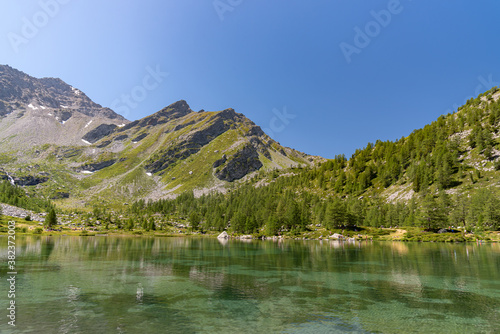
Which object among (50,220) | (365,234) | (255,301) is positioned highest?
(50,220)

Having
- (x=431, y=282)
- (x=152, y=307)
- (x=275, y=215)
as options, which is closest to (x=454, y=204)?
(x=275, y=215)

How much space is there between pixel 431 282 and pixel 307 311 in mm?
21545

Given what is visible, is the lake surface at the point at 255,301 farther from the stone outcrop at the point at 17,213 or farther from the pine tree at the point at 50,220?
the stone outcrop at the point at 17,213

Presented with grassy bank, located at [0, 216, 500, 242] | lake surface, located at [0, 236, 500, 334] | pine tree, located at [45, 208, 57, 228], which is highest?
pine tree, located at [45, 208, 57, 228]

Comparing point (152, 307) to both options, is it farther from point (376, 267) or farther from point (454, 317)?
point (376, 267)

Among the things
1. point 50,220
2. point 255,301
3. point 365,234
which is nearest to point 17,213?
point 50,220

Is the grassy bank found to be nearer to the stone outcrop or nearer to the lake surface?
the stone outcrop

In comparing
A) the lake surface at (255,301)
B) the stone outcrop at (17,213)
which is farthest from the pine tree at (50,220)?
the lake surface at (255,301)

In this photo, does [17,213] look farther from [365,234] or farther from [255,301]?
[255,301]

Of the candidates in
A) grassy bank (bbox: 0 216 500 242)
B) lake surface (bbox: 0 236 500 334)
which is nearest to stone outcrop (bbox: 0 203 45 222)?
grassy bank (bbox: 0 216 500 242)

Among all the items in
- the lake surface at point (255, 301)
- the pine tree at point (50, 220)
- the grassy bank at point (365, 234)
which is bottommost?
the grassy bank at point (365, 234)

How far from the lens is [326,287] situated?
3069 centimetres

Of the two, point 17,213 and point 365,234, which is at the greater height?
point 17,213

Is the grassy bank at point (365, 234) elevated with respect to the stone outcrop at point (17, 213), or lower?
lower
